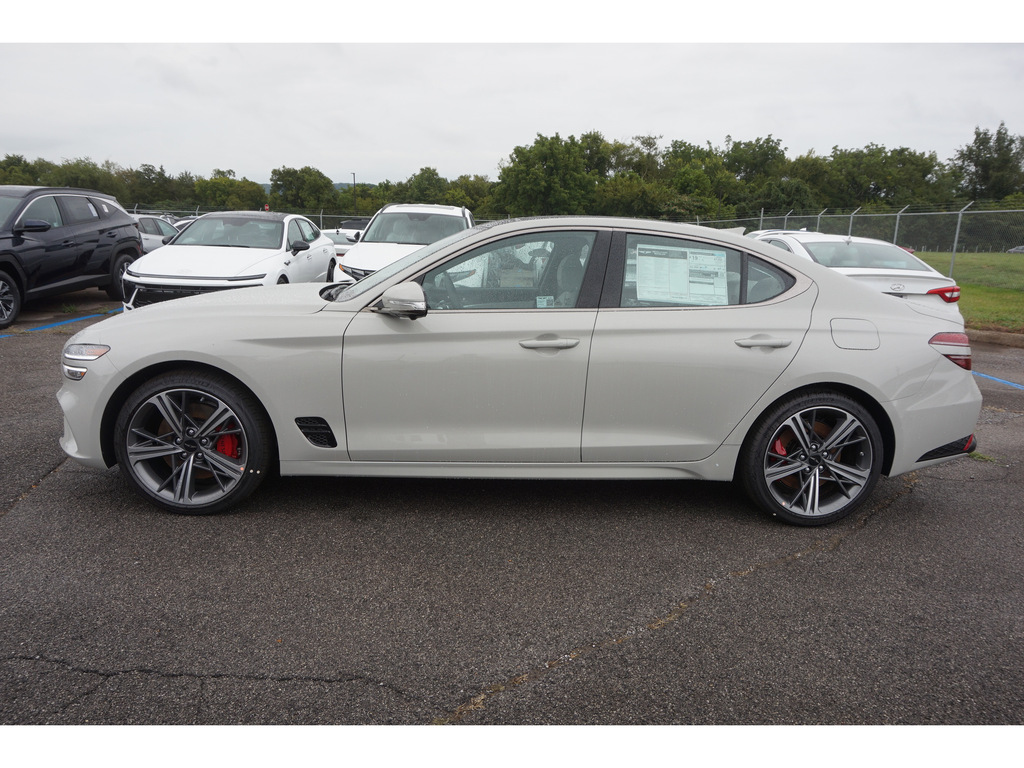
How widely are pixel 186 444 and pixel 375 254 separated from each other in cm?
632

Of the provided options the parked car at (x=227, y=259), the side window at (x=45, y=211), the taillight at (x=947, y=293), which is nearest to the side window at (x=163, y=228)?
the side window at (x=45, y=211)

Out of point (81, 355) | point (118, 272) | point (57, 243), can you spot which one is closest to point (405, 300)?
point (81, 355)

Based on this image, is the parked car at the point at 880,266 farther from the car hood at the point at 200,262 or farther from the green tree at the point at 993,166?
the green tree at the point at 993,166

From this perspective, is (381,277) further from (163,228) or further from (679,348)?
(163,228)

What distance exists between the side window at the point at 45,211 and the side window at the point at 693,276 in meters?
9.52

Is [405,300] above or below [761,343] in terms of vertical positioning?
above

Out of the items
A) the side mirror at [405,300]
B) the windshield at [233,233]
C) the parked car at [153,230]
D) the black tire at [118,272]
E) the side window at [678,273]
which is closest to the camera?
the side mirror at [405,300]

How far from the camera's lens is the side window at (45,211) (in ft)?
32.0

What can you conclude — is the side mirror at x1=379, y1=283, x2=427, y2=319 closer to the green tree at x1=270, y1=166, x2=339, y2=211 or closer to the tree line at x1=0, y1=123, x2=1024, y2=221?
the tree line at x1=0, y1=123, x2=1024, y2=221

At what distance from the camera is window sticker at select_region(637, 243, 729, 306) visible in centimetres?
377

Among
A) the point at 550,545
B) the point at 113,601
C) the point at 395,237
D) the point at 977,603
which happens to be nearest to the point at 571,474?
the point at 550,545

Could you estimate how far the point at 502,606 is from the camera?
297 centimetres

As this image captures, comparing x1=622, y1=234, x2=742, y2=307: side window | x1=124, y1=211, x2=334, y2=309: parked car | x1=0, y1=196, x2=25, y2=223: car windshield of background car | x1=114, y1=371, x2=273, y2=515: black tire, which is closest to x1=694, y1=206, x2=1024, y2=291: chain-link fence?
x1=124, y1=211, x2=334, y2=309: parked car

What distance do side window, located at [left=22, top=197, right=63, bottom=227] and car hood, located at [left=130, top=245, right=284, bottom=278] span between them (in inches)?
83.1
